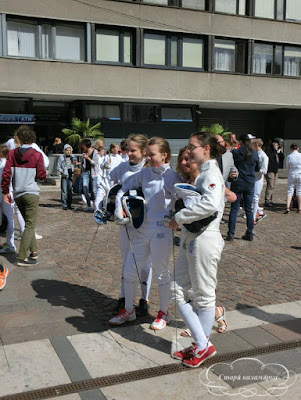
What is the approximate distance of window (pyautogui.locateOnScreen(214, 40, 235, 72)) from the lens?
2581 cm

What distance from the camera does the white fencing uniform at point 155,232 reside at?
4652mm

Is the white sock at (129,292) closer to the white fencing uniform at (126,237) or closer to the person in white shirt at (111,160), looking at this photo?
the white fencing uniform at (126,237)

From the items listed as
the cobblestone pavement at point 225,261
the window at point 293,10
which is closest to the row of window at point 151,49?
the window at point 293,10

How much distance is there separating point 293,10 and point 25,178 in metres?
25.0

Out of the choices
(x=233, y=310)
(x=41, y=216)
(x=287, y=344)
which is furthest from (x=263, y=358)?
(x=41, y=216)

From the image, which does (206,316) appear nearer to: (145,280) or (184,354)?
(184,354)

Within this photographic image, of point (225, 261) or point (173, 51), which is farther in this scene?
point (173, 51)

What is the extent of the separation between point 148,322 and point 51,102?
20831 millimetres

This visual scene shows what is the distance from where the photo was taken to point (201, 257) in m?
3.93

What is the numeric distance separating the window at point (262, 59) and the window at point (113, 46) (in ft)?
24.2

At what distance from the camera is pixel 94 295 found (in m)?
5.81

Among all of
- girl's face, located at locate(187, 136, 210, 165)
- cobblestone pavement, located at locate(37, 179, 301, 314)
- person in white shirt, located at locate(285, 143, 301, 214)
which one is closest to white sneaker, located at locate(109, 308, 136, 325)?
cobblestone pavement, located at locate(37, 179, 301, 314)

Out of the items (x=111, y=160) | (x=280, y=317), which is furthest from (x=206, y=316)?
(x=111, y=160)

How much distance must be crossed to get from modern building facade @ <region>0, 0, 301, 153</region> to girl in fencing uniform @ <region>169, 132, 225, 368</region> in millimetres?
19339
